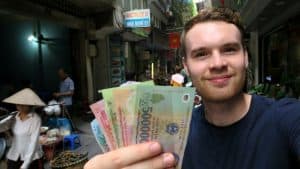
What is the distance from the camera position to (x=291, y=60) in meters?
9.31

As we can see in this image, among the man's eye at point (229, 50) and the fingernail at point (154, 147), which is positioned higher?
the man's eye at point (229, 50)

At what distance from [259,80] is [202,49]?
13.0 m

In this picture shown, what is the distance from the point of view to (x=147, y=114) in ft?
3.73

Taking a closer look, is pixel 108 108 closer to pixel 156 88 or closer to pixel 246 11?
pixel 156 88

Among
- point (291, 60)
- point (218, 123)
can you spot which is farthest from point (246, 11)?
point (218, 123)

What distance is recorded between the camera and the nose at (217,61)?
1459 millimetres

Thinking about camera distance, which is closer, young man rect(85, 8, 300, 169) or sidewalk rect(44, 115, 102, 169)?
young man rect(85, 8, 300, 169)

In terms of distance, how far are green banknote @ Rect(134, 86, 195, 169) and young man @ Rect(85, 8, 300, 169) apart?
1.26ft

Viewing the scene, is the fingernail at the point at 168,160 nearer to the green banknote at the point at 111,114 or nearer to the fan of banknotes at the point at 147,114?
the fan of banknotes at the point at 147,114

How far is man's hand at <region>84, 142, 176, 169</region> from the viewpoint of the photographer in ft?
Result: 3.72

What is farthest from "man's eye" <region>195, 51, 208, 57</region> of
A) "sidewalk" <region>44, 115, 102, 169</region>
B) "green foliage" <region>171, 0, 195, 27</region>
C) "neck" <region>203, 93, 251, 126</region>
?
"green foliage" <region>171, 0, 195, 27</region>

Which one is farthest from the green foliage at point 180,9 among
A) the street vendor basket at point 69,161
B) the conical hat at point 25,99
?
the conical hat at point 25,99

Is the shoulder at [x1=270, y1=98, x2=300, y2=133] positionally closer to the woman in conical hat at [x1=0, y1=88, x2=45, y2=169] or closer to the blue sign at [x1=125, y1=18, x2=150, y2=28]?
the woman in conical hat at [x1=0, y1=88, x2=45, y2=169]

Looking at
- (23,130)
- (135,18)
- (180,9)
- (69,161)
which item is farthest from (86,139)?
(180,9)
